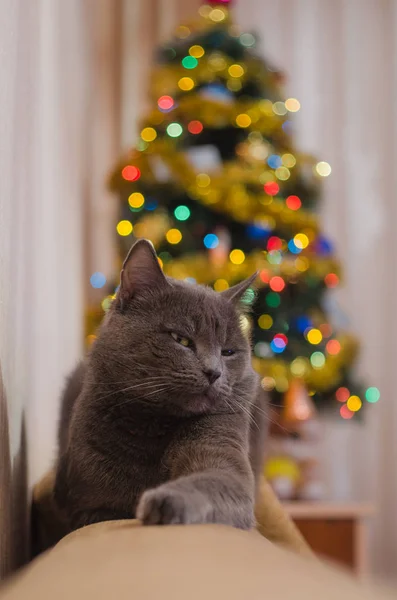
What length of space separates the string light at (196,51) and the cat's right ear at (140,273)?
2.38 metres

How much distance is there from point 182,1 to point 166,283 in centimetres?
355

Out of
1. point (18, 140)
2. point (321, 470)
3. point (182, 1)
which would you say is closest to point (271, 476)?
point (321, 470)

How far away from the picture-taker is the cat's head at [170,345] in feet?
3.49

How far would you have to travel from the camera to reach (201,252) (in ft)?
10.2

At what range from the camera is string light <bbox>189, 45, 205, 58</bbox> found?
3.30 metres

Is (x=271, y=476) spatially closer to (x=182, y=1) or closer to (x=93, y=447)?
(x=93, y=447)

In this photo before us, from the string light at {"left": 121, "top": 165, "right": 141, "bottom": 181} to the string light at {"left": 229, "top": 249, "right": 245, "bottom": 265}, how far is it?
0.56m

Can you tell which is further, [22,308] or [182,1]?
[182,1]

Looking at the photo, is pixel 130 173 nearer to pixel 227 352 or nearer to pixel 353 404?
pixel 353 404

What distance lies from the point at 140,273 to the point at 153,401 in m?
0.22

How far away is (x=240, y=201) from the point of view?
293 cm

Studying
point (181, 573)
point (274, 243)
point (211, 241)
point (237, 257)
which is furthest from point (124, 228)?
point (181, 573)

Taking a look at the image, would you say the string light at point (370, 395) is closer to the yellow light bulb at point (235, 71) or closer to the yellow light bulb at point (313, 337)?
the yellow light bulb at point (313, 337)

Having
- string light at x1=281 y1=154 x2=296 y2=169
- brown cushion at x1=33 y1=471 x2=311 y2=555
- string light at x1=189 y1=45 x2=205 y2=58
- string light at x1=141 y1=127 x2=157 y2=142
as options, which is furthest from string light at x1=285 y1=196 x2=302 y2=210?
brown cushion at x1=33 y1=471 x2=311 y2=555
